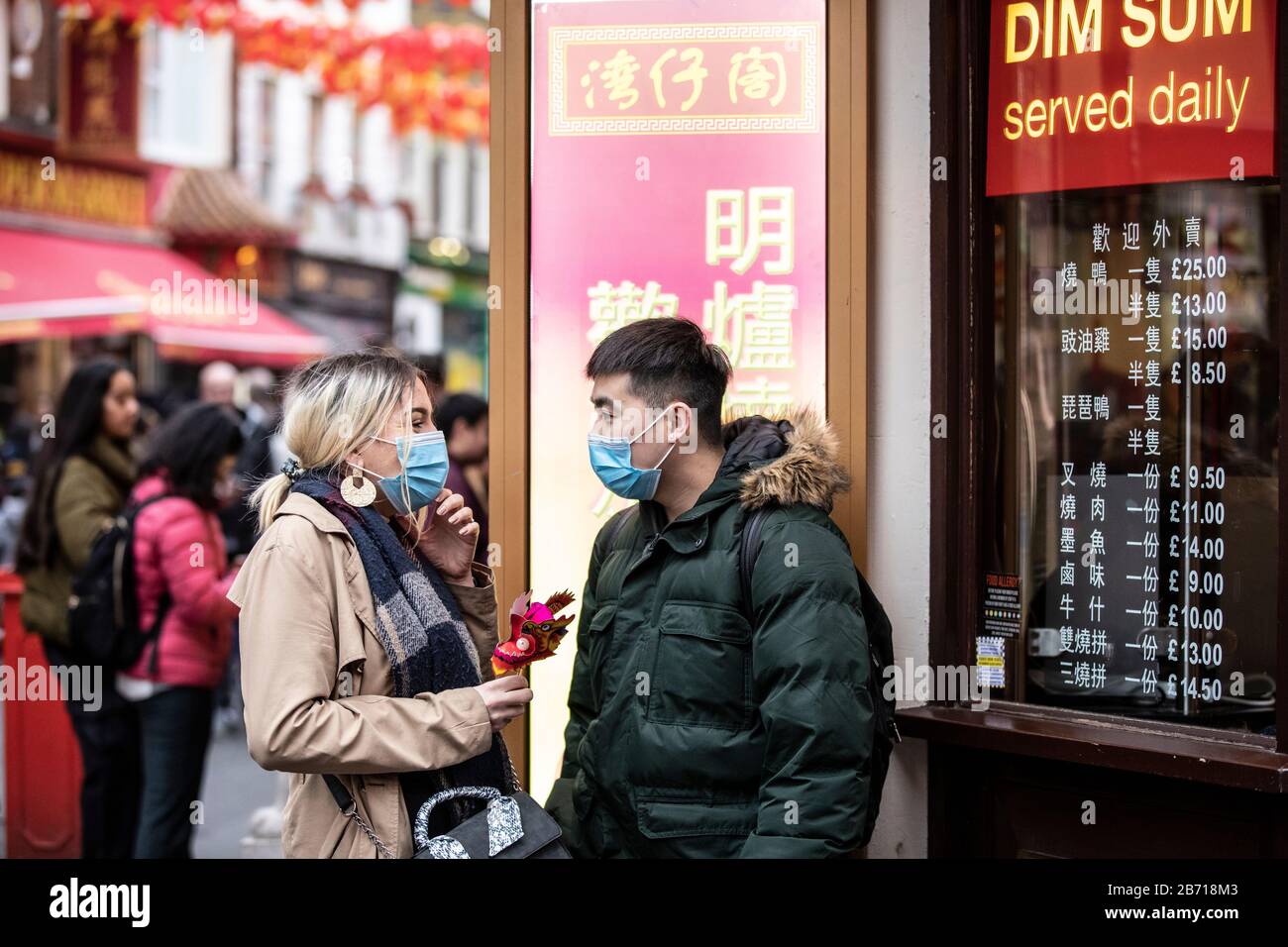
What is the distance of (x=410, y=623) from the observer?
2.88 meters

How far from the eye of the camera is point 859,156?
3.96 metres

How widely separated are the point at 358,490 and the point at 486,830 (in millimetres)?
821

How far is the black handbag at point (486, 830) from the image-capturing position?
9.11 feet

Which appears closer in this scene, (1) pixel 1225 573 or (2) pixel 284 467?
(2) pixel 284 467

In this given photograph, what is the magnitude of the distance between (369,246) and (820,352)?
20.6 meters

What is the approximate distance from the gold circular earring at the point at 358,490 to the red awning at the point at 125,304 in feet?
33.8

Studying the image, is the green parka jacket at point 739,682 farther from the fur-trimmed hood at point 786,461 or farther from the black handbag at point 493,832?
the black handbag at point 493,832

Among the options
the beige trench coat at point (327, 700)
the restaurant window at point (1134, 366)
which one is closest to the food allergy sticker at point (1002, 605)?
the restaurant window at point (1134, 366)

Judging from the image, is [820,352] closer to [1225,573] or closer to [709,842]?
[1225,573]

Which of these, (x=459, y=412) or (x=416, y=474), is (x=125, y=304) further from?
(x=416, y=474)

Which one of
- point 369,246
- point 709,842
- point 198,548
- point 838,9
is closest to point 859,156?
point 838,9

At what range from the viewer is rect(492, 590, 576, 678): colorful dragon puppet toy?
299 cm

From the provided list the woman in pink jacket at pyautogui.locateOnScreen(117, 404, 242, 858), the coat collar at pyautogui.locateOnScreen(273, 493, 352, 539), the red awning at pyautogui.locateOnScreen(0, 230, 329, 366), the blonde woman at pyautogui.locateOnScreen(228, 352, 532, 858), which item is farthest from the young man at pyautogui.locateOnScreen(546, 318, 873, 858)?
the red awning at pyautogui.locateOnScreen(0, 230, 329, 366)

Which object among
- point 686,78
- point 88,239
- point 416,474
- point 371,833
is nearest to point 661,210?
point 686,78
